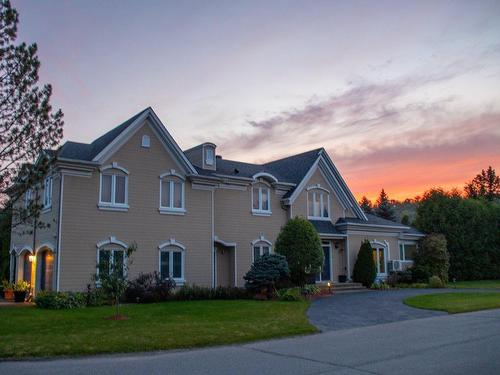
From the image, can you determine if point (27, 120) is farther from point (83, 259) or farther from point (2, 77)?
point (83, 259)

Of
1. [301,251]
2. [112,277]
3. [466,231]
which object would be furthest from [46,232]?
[466,231]

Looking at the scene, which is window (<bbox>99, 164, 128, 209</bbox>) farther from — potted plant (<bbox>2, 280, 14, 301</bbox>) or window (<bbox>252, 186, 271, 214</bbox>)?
window (<bbox>252, 186, 271, 214</bbox>)

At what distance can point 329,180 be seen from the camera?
32156 millimetres

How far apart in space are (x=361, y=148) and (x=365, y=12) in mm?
16121

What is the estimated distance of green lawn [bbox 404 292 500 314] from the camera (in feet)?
61.3

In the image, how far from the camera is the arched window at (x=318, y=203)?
1219 inches

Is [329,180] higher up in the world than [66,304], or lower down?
higher up

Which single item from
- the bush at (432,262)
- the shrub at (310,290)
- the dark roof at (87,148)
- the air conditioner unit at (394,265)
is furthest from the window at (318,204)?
the dark roof at (87,148)

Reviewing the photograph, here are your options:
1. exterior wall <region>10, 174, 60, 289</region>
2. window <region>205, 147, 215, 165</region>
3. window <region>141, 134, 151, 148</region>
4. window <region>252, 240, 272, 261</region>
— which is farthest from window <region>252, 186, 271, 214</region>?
exterior wall <region>10, 174, 60, 289</region>

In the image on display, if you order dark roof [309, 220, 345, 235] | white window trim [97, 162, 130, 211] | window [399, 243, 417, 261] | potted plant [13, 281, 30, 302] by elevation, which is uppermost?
white window trim [97, 162, 130, 211]

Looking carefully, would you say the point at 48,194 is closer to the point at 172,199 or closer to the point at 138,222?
the point at 138,222

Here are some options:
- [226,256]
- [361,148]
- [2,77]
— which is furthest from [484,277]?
[2,77]

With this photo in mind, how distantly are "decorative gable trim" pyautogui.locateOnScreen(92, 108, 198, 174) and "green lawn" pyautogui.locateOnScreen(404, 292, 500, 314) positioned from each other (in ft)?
39.7

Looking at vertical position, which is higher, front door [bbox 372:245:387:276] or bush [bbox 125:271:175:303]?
front door [bbox 372:245:387:276]
